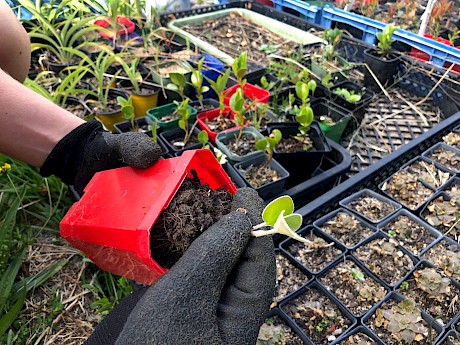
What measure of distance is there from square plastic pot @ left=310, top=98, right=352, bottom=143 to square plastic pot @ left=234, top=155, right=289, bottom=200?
0.31 m

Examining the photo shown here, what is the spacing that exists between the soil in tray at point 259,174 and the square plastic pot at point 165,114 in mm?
338

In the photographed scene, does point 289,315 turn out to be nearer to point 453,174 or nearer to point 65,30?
point 453,174

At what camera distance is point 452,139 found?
4.81ft

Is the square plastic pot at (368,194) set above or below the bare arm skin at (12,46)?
below

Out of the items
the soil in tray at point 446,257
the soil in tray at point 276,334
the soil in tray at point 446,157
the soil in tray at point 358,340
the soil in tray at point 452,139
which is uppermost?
the soil in tray at point 452,139

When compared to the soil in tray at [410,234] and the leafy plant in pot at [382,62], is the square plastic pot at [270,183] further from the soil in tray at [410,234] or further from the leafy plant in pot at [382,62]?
the leafy plant in pot at [382,62]

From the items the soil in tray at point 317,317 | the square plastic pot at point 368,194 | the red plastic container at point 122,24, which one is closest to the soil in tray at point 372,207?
the square plastic pot at point 368,194

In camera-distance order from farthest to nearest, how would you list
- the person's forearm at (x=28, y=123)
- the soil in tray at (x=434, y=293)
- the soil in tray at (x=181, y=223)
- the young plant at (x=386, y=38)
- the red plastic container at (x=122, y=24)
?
the red plastic container at (x=122, y=24) < the young plant at (x=386, y=38) < the soil in tray at (x=434, y=293) < the person's forearm at (x=28, y=123) < the soil in tray at (x=181, y=223)

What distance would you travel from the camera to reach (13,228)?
112 centimetres

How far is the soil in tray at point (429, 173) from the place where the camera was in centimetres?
128

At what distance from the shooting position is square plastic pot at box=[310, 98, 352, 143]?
1473mm

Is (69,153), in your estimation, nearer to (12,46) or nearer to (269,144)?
(12,46)

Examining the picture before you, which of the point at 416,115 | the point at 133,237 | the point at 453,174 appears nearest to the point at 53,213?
the point at 133,237

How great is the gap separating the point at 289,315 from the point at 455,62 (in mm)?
1522
